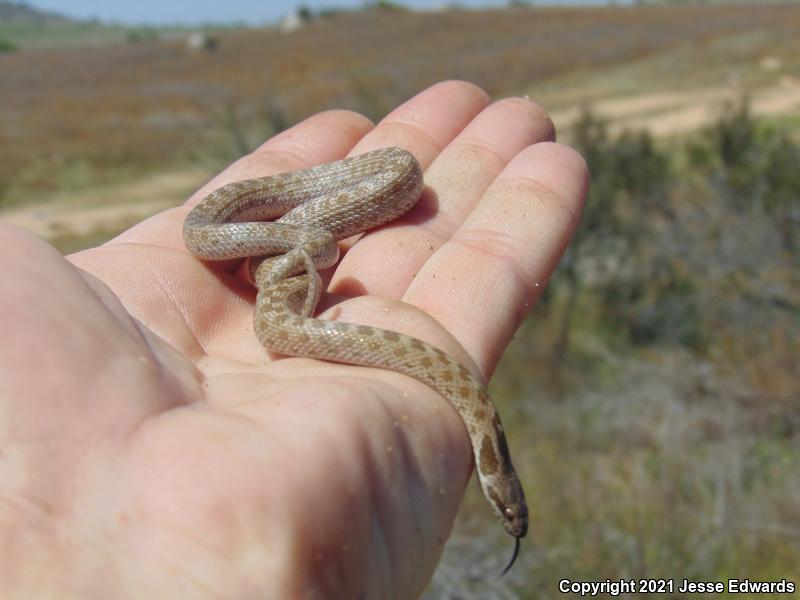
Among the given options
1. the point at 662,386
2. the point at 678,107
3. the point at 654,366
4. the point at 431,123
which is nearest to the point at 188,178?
the point at 678,107

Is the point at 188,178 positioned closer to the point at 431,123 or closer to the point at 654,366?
the point at 654,366

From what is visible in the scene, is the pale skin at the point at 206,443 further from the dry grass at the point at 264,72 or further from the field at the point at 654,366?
the dry grass at the point at 264,72

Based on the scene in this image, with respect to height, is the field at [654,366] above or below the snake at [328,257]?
below

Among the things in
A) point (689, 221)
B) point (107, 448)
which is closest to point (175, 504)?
point (107, 448)

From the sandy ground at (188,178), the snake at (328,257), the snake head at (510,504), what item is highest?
the snake at (328,257)

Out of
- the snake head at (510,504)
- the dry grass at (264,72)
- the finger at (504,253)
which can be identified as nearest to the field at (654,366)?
the snake head at (510,504)

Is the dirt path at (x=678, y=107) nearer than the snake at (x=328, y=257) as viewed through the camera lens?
No

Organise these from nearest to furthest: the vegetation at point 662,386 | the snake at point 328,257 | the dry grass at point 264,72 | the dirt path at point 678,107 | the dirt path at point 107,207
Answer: the snake at point 328,257 < the vegetation at point 662,386 < the dirt path at point 107,207 < the dirt path at point 678,107 < the dry grass at point 264,72
